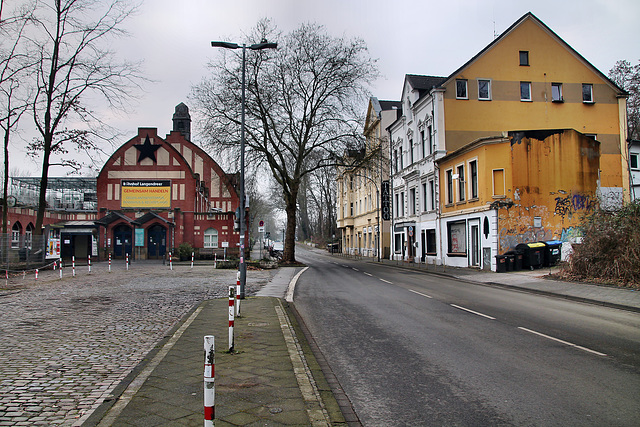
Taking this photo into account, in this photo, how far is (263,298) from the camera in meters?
14.6

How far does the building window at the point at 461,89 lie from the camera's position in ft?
114

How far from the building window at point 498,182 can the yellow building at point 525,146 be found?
52 millimetres

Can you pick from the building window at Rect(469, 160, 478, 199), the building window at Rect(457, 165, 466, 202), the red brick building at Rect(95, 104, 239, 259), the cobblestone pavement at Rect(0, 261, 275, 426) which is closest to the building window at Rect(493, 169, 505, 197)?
the building window at Rect(469, 160, 478, 199)

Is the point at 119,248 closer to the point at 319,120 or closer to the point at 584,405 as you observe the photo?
the point at 319,120

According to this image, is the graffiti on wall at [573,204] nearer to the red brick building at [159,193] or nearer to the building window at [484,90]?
the building window at [484,90]

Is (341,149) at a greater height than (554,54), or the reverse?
(554,54)

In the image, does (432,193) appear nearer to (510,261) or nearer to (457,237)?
(457,237)

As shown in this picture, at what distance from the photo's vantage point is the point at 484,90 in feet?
116

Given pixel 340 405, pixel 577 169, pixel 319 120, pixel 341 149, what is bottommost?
pixel 340 405

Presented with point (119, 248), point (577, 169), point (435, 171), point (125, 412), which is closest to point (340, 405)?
point (125, 412)

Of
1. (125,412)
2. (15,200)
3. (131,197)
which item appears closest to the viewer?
(125,412)

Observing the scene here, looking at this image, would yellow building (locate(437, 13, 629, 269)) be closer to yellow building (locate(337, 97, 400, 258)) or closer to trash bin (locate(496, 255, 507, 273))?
trash bin (locate(496, 255, 507, 273))

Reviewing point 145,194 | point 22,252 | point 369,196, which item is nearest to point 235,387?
point 22,252

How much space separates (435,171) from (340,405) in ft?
103
